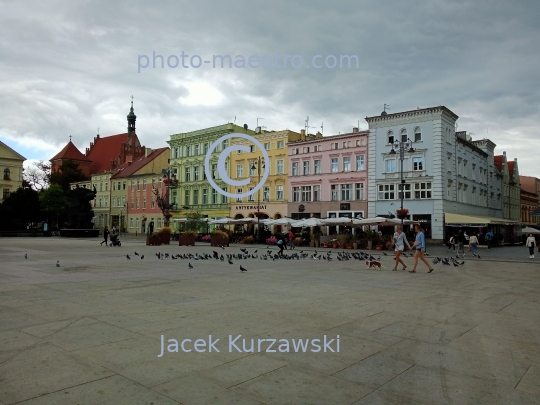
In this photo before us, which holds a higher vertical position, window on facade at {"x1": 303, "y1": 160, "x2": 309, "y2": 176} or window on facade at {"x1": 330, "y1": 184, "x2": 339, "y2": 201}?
window on facade at {"x1": 303, "y1": 160, "x2": 309, "y2": 176}

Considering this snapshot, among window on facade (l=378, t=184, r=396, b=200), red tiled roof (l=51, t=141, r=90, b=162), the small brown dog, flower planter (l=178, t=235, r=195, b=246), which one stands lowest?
the small brown dog

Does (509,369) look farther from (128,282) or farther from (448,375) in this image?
(128,282)

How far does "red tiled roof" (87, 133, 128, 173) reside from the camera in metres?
104

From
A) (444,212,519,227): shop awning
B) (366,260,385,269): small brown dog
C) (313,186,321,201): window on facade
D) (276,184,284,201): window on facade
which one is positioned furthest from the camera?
(276,184,284,201): window on facade

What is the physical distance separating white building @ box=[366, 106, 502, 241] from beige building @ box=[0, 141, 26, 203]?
245ft

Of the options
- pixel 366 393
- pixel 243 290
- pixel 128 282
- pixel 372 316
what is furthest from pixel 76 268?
pixel 366 393

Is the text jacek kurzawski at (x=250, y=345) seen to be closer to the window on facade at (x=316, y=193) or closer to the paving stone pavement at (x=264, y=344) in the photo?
the paving stone pavement at (x=264, y=344)

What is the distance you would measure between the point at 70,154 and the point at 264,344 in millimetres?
108112

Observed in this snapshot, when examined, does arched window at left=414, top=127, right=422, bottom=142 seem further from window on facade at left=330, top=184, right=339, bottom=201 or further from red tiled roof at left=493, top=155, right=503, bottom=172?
red tiled roof at left=493, top=155, right=503, bottom=172

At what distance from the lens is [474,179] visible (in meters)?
53.4

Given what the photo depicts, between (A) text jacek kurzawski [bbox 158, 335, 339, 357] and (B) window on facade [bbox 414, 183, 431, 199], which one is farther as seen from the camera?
(B) window on facade [bbox 414, 183, 431, 199]

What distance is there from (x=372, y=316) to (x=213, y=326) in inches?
117

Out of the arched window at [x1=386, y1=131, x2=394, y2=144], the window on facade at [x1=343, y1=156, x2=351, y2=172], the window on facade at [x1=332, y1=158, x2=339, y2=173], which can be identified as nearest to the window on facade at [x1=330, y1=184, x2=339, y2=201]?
the window on facade at [x1=332, y1=158, x2=339, y2=173]

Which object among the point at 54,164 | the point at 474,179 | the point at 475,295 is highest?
the point at 54,164
